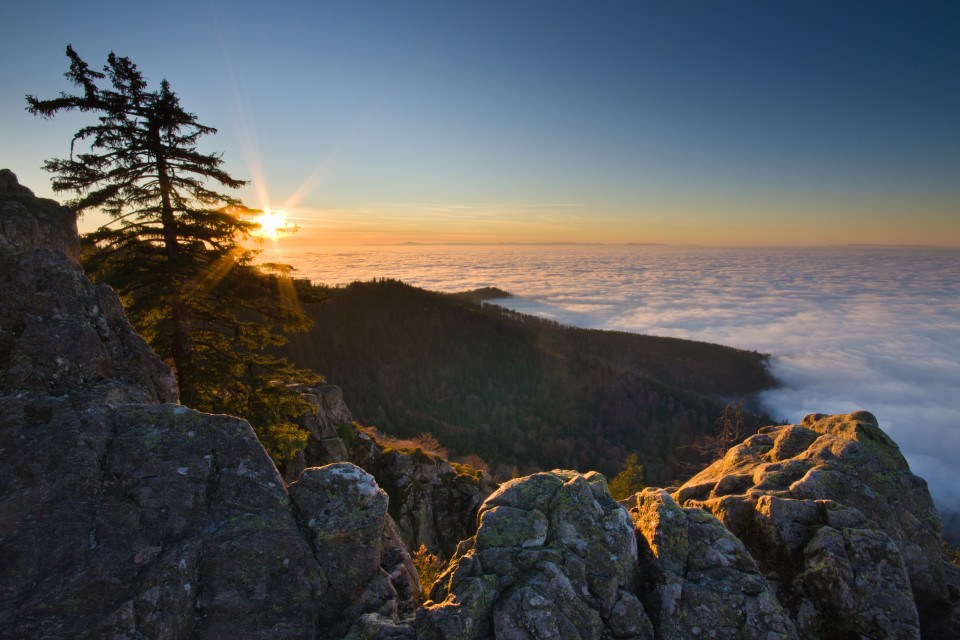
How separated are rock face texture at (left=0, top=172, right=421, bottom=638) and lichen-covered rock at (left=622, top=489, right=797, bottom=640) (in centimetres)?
506

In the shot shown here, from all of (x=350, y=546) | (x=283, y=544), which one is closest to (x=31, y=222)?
(x=283, y=544)

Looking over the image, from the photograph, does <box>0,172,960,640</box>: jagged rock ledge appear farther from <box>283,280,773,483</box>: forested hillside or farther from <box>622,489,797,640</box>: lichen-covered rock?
<box>283,280,773,483</box>: forested hillside

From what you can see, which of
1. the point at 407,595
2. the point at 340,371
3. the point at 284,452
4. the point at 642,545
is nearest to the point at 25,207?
the point at 284,452

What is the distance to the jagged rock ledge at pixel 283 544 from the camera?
612 cm

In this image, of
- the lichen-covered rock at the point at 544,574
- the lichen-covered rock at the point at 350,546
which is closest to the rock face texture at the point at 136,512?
the lichen-covered rock at the point at 350,546

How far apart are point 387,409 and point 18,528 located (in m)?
123

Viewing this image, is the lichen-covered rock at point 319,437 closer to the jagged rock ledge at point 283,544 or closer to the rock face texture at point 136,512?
the jagged rock ledge at point 283,544

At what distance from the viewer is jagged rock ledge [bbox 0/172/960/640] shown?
612 centimetres

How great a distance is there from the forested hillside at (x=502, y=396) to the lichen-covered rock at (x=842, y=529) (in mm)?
87680

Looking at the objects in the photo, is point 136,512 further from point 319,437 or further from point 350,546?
point 319,437

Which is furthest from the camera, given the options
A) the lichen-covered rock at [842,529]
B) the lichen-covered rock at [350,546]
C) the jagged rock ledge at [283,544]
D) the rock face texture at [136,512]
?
the lichen-covered rock at [842,529]

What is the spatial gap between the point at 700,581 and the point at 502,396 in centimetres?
15705

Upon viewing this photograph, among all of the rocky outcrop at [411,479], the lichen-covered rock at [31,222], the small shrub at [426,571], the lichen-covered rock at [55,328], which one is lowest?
the rocky outcrop at [411,479]

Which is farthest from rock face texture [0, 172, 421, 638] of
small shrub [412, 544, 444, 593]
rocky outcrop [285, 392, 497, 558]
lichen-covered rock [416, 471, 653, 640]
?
rocky outcrop [285, 392, 497, 558]
